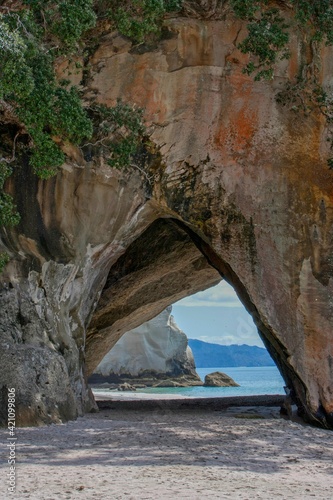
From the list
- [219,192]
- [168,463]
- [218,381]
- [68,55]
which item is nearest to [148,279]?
[219,192]

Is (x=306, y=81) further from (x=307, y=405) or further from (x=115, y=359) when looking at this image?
(x=115, y=359)

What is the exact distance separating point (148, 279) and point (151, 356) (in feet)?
161

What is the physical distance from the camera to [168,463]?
6.81m

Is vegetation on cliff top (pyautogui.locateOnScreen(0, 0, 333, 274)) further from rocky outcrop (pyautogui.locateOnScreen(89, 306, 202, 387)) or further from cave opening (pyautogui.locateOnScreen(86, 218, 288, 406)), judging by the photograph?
rocky outcrop (pyautogui.locateOnScreen(89, 306, 202, 387))

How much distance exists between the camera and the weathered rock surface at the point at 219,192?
12953 mm

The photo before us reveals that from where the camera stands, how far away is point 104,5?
40.5ft

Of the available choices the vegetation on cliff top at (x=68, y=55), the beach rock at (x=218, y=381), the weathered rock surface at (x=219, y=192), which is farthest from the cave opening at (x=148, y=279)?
the beach rock at (x=218, y=381)

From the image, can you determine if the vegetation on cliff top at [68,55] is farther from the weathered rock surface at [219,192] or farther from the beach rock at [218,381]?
the beach rock at [218,381]

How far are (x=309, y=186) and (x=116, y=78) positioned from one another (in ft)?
14.0

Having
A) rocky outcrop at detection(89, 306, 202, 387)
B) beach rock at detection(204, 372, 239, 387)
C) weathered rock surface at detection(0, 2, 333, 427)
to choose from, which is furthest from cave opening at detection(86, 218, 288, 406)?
rocky outcrop at detection(89, 306, 202, 387)

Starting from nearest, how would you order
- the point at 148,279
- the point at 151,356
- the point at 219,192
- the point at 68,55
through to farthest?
1. the point at 68,55
2. the point at 219,192
3. the point at 148,279
4. the point at 151,356

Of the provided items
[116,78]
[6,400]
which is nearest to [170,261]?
[116,78]

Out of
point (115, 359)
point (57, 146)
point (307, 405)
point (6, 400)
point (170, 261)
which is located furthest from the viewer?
point (115, 359)

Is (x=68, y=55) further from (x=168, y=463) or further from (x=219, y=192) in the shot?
(x=168, y=463)
